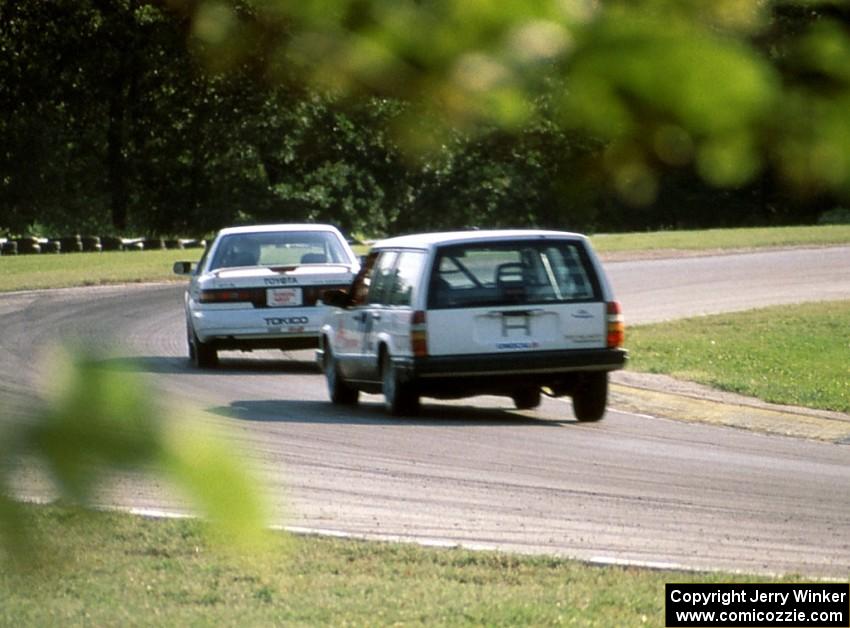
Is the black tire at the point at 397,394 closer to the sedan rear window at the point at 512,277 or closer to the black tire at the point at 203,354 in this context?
the sedan rear window at the point at 512,277

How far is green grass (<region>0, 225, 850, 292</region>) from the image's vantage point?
116 ft

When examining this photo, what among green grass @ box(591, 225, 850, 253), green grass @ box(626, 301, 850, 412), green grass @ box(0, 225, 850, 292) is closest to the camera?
green grass @ box(626, 301, 850, 412)

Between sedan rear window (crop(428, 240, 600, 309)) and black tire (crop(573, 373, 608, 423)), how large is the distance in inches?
26.6

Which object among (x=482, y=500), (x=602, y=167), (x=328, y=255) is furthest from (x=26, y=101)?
(x=328, y=255)

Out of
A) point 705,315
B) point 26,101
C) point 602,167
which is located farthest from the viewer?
→ point 705,315

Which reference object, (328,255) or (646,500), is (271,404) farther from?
(646,500)

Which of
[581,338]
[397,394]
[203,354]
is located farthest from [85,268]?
[581,338]

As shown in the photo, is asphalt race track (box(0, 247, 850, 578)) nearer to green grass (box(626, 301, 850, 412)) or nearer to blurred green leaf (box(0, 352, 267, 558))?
green grass (box(626, 301, 850, 412))

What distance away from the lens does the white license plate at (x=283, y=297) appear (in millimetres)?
18859

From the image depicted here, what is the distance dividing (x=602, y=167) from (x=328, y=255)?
17963 millimetres

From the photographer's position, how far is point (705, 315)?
2664 centimetres
